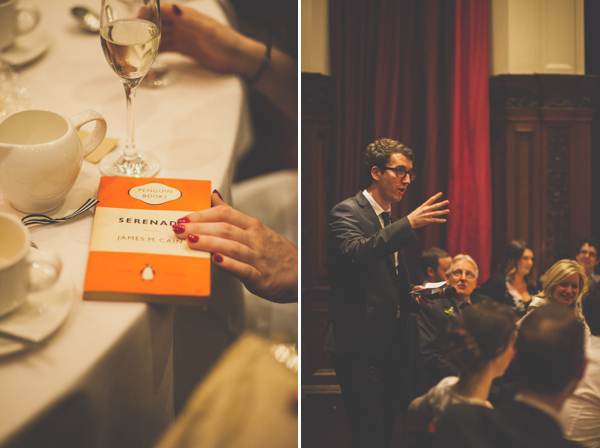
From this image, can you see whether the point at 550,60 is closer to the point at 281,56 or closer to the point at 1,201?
the point at 281,56

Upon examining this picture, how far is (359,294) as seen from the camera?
1.17 m

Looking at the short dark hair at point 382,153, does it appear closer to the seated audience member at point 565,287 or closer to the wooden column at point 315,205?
the wooden column at point 315,205

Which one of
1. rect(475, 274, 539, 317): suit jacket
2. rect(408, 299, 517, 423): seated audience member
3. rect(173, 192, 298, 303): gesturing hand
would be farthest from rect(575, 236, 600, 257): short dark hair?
rect(173, 192, 298, 303): gesturing hand

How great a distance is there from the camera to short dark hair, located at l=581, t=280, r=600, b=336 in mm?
1069

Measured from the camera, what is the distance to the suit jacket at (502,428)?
62 centimetres

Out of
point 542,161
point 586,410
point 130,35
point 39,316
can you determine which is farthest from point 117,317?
point 542,161

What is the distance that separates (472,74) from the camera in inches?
64.9

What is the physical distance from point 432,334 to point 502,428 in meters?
0.54

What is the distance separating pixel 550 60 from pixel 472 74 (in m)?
0.27

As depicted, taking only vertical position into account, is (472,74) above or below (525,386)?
above

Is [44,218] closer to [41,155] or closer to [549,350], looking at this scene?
[41,155]

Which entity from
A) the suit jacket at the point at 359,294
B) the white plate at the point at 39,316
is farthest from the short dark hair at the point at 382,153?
the white plate at the point at 39,316

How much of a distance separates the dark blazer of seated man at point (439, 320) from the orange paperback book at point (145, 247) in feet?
1.65

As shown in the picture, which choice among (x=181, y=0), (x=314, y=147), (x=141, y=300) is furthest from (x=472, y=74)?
(x=141, y=300)
